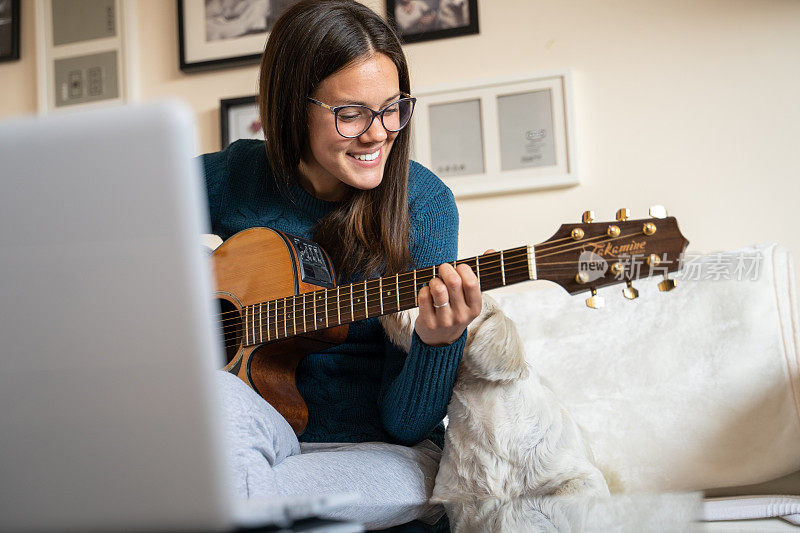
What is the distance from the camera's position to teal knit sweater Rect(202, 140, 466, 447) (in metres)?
1.07

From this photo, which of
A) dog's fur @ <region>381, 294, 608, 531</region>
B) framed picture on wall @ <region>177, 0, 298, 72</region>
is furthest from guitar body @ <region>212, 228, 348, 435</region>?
framed picture on wall @ <region>177, 0, 298, 72</region>

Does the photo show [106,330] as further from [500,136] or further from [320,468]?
[500,136]

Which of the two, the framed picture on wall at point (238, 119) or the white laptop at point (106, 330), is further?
the framed picture on wall at point (238, 119)

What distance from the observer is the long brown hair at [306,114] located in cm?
116

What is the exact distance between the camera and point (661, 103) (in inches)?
68.6

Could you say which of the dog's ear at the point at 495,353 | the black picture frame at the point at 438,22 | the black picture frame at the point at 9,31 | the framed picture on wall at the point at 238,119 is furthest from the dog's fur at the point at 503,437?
the black picture frame at the point at 9,31

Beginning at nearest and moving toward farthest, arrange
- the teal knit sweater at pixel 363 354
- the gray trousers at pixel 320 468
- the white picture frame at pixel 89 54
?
the gray trousers at pixel 320 468 → the teal knit sweater at pixel 363 354 → the white picture frame at pixel 89 54

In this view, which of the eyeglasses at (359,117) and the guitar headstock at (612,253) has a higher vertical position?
the eyeglasses at (359,117)

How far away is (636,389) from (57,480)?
3.58 feet

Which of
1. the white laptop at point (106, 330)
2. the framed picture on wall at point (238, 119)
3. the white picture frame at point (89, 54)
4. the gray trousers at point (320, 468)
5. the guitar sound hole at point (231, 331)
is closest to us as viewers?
the white laptop at point (106, 330)

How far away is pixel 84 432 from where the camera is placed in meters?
0.39

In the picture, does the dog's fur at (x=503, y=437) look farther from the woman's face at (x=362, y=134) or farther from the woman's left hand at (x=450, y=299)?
the woman's face at (x=362, y=134)

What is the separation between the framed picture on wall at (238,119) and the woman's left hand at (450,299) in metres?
1.20

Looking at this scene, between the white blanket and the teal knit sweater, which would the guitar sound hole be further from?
the white blanket
